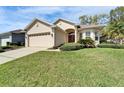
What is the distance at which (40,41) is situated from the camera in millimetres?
22828

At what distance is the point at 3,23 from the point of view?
765 inches

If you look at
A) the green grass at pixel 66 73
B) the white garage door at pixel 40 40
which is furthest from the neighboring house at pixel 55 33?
the green grass at pixel 66 73

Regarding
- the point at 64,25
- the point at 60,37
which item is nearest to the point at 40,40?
the point at 60,37

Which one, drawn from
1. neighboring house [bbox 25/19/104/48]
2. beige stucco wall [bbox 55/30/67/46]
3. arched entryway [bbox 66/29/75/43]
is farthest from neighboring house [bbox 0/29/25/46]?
arched entryway [bbox 66/29/75/43]

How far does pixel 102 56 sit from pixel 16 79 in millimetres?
7107

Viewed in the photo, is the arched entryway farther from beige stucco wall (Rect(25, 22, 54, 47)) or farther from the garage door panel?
the garage door panel

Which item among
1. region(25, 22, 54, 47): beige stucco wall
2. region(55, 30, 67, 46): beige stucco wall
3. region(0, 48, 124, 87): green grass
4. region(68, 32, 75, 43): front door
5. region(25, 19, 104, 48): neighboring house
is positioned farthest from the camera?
region(68, 32, 75, 43): front door

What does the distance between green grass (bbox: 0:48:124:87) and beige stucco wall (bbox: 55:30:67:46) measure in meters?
9.37

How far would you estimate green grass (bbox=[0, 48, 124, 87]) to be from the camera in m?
9.20

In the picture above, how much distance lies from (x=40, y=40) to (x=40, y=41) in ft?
0.38

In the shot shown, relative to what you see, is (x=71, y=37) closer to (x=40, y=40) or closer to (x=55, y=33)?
(x=55, y=33)

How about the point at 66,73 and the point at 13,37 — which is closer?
the point at 66,73

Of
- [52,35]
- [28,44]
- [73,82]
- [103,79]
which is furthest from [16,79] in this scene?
[28,44]

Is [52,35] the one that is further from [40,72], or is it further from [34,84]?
[34,84]
